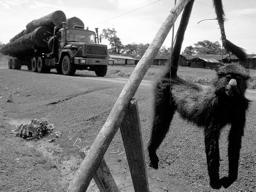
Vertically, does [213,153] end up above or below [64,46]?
below

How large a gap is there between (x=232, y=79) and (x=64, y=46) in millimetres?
21639

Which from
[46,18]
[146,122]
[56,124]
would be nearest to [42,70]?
[46,18]

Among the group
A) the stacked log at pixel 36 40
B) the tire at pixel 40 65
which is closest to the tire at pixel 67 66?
the stacked log at pixel 36 40

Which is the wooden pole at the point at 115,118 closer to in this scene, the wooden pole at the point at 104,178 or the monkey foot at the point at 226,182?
the wooden pole at the point at 104,178

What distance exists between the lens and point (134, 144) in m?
2.76

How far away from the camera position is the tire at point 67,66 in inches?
896

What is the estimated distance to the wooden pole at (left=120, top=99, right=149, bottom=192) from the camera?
259 cm

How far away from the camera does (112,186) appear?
2.94m

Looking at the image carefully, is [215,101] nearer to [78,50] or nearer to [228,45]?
[228,45]

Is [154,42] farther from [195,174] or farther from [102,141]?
[195,174]

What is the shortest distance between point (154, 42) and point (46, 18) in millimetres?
23623

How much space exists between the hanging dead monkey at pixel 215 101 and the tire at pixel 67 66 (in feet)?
65.6

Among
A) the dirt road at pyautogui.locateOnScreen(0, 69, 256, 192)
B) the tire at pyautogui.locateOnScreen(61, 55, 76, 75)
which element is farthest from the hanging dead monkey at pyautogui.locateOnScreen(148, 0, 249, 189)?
the tire at pyautogui.locateOnScreen(61, 55, 76, 75)

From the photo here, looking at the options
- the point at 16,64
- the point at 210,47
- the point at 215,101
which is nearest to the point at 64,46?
the point at 210,47
